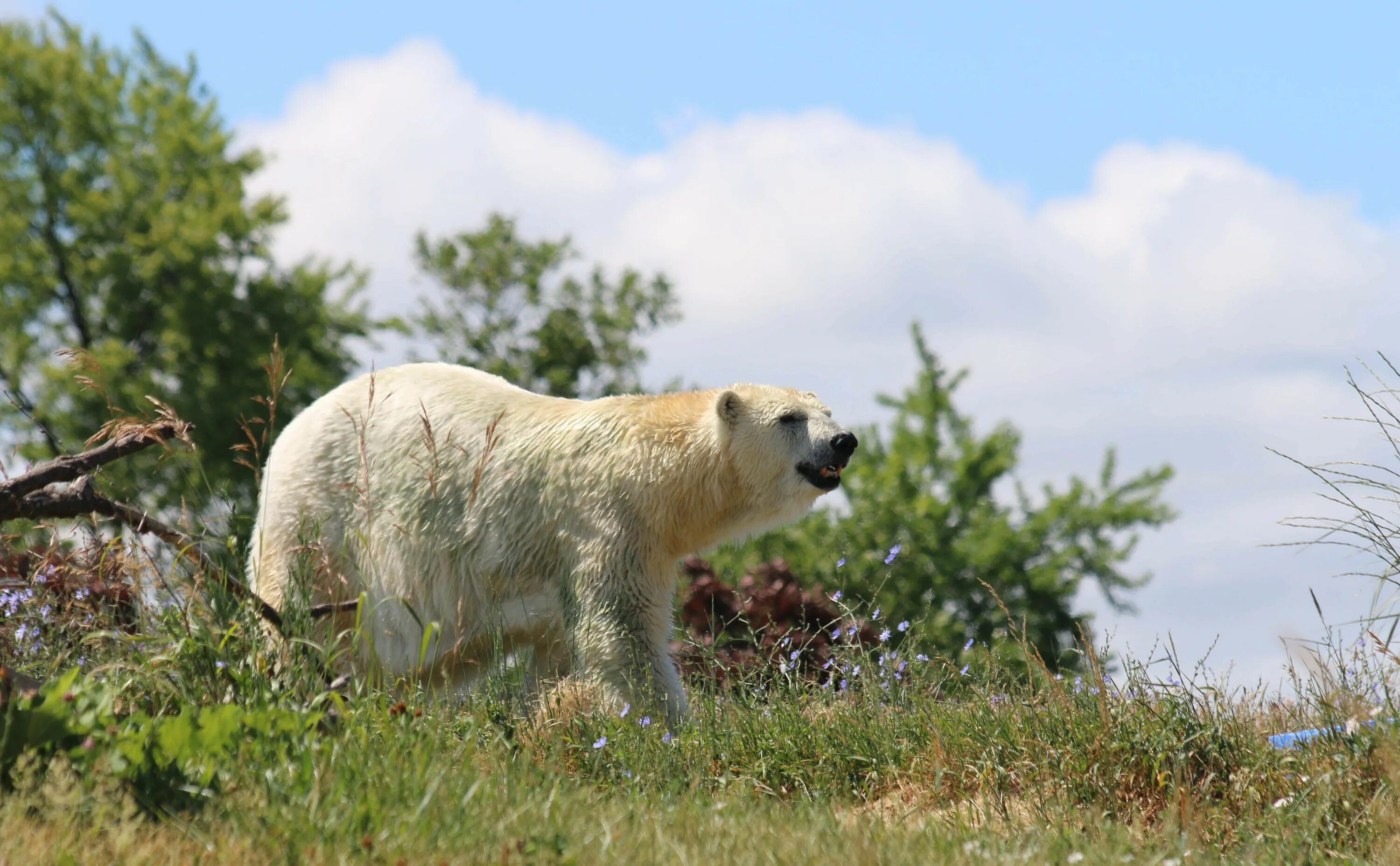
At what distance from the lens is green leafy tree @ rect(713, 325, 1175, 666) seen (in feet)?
56.2

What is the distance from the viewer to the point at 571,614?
6.21 meters

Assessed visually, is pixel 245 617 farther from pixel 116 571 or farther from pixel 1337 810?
pixel 1337 810

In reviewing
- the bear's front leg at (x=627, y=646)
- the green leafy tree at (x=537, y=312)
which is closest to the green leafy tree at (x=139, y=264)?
the green leafy tree at (x=537, y=312)

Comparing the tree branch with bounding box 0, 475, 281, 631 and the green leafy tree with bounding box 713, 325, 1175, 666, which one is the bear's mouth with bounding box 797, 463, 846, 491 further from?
the green leafy tree with bounding box 713, 325, 1175, 666

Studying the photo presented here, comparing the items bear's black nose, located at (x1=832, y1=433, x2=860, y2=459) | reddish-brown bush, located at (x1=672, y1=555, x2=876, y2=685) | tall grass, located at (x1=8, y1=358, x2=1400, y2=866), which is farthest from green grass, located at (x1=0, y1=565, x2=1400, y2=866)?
reddish-brown bush, located at (x1=672, y1=555, x2=876, y2=685)

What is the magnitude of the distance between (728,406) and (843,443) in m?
0.60

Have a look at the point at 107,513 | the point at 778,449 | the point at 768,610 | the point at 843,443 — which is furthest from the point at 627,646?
the point at 768,610

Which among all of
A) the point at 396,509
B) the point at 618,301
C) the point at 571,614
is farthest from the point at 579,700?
the point at 618,301

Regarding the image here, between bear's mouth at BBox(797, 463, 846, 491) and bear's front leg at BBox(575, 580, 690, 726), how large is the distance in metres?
0.91

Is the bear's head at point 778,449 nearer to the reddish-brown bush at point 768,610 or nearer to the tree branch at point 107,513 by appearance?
the tree branch at point 107,513

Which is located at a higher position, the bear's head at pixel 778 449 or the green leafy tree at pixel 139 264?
the green leafy tree at pixel 139 264

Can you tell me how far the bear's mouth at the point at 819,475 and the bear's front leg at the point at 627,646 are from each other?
908 millimetres

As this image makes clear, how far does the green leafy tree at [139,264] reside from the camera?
23.0 metres

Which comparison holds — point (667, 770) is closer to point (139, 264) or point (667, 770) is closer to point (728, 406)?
point (728, 406)
